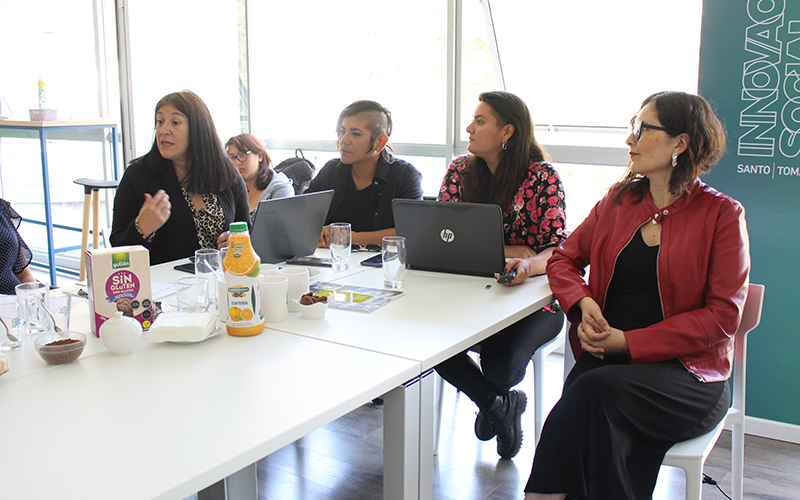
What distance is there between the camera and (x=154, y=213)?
2.34 meters

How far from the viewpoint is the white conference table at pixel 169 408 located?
2.98 ft

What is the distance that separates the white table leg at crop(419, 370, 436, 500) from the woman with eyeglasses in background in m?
2.23

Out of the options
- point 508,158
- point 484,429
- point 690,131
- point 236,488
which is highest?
point 690,131

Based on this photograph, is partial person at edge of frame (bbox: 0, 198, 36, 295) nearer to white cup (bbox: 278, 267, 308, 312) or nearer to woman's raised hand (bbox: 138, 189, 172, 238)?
woman's raised hand (bbox: 138, 189, 172, 238)

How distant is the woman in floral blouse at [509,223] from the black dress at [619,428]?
0.46 meters

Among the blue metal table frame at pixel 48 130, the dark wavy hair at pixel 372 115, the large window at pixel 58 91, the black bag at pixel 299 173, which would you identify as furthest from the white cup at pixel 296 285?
the large window at pixel 58 91

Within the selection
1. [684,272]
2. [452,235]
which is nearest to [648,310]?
[684,272]

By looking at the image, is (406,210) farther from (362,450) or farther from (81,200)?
(81,200)

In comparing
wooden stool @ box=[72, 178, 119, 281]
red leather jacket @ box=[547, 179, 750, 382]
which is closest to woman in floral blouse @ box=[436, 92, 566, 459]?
red leather jacket @ box=[547, 179, 750, 382]

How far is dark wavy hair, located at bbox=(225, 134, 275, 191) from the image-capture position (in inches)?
139

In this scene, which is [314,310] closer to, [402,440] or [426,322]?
[426,322]

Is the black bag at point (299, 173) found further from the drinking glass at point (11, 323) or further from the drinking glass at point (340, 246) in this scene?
the drinking glass at point (11, 323)

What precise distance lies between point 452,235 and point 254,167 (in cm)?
185

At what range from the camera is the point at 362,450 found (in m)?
2.53
